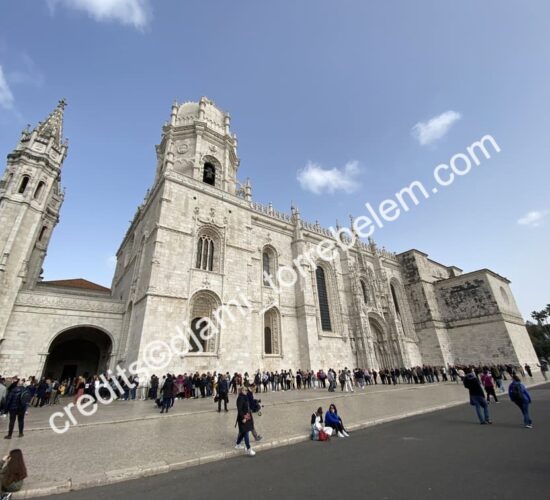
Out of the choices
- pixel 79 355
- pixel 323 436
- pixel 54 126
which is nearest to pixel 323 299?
pixel 323 436

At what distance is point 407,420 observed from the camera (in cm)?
834

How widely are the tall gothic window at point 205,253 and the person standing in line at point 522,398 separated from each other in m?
15.4

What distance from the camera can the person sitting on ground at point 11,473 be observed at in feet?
12.1

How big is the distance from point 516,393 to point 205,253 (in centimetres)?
1646

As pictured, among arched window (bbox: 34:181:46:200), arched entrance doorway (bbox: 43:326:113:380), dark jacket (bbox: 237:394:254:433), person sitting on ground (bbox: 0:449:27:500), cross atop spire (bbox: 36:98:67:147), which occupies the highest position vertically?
cross atop spire (bbox: 36:98:67:147)

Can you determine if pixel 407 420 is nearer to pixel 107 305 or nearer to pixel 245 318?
pixel 245 318

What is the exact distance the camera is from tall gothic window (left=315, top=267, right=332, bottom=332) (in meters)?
22.9

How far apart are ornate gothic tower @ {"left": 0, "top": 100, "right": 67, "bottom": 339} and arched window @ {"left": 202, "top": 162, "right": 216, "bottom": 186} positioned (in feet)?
34.6

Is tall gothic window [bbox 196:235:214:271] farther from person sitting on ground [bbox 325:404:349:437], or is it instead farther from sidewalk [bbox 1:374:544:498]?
person sitting on ground [bbox 325:404:349:437]

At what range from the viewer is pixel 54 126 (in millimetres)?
21406

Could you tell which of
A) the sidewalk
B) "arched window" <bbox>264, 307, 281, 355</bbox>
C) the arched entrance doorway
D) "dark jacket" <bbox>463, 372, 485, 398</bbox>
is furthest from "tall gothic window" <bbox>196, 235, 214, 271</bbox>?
"dark jacket" <bbox>463, 372, 485, 398</bbox>

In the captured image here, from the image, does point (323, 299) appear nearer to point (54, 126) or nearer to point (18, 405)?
point (18, 405)

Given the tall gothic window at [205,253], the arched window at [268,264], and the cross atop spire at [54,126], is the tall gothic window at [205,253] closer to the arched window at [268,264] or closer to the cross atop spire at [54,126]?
the arched window at [268,264]

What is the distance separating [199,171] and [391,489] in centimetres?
2128
